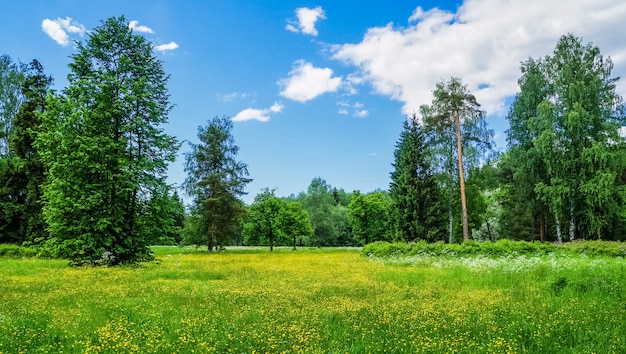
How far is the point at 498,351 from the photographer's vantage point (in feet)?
18.8

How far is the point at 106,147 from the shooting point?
21.2m

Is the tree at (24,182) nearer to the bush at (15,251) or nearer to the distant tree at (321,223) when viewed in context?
the bush at (15,251)

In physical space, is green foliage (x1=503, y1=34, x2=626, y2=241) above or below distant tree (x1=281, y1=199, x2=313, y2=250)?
above

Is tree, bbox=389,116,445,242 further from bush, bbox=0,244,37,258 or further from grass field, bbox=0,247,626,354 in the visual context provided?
bush, bbox=0,244,37,258

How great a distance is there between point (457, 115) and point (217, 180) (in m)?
27.2

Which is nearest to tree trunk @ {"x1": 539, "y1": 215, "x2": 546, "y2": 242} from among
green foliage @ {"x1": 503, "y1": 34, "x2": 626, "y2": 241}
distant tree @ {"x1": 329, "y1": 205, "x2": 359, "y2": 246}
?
green foliage @ {"x1": 503, "y1": 34, "x2": 626, "y2": 241}

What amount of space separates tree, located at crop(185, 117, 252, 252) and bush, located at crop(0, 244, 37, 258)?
17837 mm

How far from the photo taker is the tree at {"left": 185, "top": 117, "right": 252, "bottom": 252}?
46094 millimetres

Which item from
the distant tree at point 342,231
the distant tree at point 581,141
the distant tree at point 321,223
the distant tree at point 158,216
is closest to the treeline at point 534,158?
the distant tree at point 581,141

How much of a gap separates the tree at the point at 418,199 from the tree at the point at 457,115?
2490mm

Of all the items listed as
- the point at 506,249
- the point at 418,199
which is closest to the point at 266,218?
the point at 418,199

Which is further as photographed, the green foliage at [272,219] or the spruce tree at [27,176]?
the green foliage at [272,219]

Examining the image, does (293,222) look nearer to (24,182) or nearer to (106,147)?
(24,182)

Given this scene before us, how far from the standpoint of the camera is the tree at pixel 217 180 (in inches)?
1815
